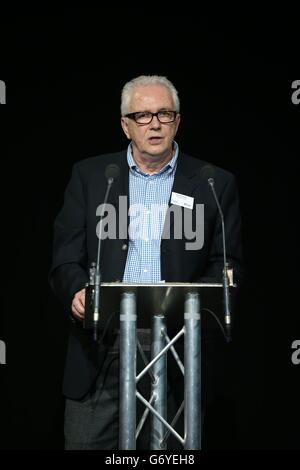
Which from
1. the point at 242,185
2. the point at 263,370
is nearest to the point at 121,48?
the point at 242,185

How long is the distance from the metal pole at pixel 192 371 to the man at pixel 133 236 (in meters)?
0.44

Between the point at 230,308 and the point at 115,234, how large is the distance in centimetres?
72

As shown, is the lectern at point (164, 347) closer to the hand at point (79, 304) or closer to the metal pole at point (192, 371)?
the metal pole at point (192, 371)

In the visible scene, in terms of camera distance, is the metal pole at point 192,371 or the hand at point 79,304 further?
the hand at point 79,304

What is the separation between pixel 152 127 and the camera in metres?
3.26

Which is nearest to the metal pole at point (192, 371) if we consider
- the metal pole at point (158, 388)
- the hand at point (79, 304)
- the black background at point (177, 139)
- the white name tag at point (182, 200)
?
the metal pole at point (158, 388)

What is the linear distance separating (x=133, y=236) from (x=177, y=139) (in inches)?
44.0

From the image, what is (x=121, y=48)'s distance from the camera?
4.18 m

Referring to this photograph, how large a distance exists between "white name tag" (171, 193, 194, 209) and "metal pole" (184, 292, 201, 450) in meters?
0.65

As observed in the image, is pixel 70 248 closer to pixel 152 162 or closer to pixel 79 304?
pixel 79 304

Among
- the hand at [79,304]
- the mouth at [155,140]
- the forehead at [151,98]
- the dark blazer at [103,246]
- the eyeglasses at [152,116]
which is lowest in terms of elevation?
the hand at [79,304]

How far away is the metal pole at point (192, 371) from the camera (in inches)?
104

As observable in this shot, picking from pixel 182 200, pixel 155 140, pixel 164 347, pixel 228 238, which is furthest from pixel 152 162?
pixel 164 347

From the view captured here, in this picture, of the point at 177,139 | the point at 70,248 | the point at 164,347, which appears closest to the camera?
the point at 164,347
